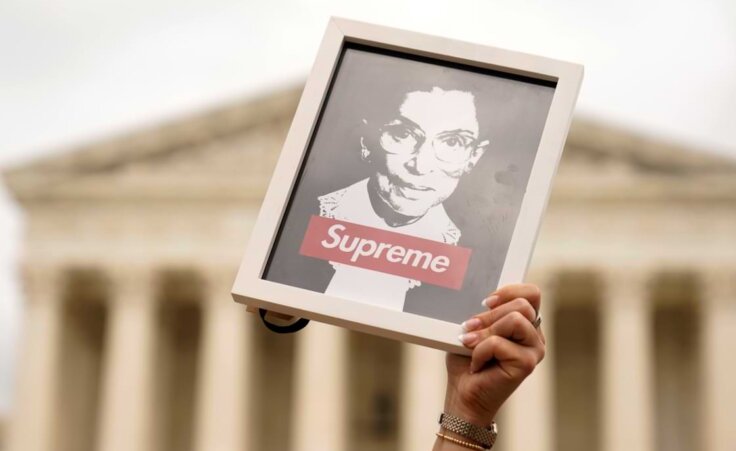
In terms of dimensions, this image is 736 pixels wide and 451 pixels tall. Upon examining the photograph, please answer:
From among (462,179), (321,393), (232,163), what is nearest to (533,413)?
(321,393)

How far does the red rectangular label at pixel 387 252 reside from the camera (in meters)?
5.64

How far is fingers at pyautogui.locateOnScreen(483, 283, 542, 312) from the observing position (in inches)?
207

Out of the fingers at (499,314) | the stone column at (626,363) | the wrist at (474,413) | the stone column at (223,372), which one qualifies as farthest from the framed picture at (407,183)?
the stone column at (223,372)

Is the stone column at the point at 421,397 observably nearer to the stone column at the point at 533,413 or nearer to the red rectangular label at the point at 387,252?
the stone column at the point at 533,413

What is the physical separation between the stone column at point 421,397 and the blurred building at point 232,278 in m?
0.09

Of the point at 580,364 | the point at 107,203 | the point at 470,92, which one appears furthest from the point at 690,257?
the point at 470,92

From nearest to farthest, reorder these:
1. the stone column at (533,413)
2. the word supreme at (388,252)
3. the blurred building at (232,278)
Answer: the word supreme at (388,252)
the stone column at (533,413)
the blurred building at (232,278)

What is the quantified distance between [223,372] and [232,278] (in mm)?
4557

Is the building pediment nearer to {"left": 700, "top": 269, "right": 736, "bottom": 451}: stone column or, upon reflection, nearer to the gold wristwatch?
{"left": 700, "top": 269, "right": 736, "bottom": 451}: stone column

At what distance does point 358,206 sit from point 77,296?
5764 centimetres

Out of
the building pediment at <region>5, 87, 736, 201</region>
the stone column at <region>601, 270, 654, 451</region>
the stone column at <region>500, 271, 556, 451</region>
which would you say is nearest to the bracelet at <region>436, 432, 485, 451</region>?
the stone column at <region>500, 271, 556, 451</region>

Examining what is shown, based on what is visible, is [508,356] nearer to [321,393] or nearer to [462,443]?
[462,443]

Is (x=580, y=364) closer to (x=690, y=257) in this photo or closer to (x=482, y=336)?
(x=690, y=257)

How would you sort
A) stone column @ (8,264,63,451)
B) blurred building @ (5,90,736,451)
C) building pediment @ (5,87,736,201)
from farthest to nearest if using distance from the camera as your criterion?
1. building pediment @ (5,87,736,201)
2. stone column @ (8,264,63,451)
3. blurred building @ (5,90,736,451)
